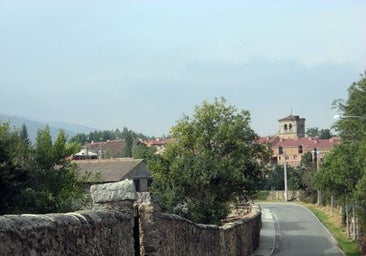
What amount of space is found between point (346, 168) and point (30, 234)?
96.4ft

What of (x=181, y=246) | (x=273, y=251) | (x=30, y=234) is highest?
(x=30, y=234)

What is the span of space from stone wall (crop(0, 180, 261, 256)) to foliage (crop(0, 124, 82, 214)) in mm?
10316

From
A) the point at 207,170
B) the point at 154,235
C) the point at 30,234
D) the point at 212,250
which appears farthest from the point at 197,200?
the point at 30,234

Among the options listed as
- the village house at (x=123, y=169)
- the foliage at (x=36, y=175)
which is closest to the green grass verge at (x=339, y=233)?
the foliage at (x=36, y=175)

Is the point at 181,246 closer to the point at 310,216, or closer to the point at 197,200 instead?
the point at 197,200

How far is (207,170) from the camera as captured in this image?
3788cm

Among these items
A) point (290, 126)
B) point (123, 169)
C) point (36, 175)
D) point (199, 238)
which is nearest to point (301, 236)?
point (36, 175)

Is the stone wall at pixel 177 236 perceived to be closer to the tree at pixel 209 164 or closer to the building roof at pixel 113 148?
the tree at pixel 209 164

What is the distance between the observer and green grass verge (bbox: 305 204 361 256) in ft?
118

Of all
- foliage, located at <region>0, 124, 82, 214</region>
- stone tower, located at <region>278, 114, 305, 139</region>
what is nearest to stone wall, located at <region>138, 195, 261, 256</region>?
foliage, located at <region>0, 124, 82, 214</region>

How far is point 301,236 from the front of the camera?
44.7 m

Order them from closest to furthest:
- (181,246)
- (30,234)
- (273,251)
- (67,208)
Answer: (30,234) < (181,246) < (67,208) < (273,251)

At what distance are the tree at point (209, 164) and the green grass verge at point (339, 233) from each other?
650 cm

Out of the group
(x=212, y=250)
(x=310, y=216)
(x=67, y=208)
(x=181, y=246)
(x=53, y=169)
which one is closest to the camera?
(x=181, y=246)
